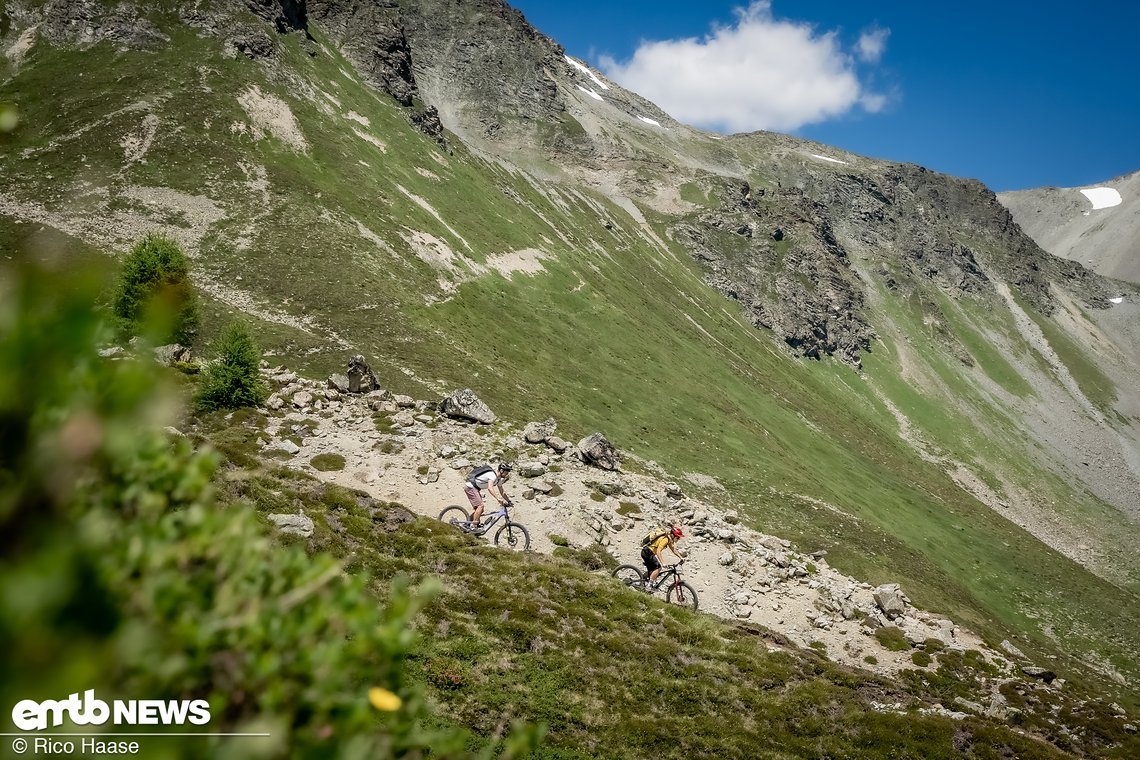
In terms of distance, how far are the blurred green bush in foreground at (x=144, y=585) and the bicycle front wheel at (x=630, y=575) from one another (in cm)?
2348

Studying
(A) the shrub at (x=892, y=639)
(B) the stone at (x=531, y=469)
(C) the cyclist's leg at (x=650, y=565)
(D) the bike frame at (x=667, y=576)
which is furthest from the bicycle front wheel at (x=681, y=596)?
(B) the stone at (x=531, y=469)

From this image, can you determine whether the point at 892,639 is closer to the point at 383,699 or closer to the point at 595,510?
the point at 595,510

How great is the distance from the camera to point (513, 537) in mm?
27062

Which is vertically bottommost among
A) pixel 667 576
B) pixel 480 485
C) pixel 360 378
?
pixel 667 576

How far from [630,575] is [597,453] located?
12.2m

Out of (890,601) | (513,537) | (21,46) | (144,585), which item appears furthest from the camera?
(21,46)

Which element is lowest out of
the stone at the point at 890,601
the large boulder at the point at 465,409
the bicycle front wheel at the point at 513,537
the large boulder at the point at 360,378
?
the stone at the point at 890,601

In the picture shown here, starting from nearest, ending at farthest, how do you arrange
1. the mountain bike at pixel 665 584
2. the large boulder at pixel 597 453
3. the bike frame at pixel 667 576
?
1. the mountain bike at pixel 665 584
2. the bike frame at pixel 667 576
3. the large boulder at pixel 597 453

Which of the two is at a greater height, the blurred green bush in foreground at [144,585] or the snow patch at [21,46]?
the snow patch at [21,46]

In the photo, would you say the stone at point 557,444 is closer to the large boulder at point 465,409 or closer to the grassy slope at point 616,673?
the large boulder at point 465,409

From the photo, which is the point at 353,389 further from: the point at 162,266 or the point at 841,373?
the point at 841,373

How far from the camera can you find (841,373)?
17575 centimetres

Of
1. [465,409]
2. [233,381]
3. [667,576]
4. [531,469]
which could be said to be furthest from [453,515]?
[233,381]

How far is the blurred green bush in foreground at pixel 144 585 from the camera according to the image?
213 cm
